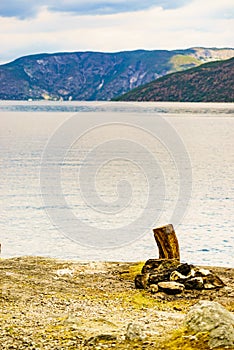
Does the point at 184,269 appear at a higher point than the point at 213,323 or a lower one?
lower

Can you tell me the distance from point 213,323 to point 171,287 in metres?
4.35

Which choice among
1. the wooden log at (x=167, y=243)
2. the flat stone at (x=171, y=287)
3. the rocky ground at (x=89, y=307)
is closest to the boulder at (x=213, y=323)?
the rocky ground at (x=89, y=307)

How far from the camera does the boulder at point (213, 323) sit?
33.4 feet

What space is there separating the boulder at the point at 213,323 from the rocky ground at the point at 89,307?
0.22m

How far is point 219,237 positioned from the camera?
31141 mm

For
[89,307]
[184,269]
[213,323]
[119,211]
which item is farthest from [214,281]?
[119,211]

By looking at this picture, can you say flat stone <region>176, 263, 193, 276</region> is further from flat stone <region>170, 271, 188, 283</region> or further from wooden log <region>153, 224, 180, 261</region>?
wooden log <region>153, 224, 180, 261</region>

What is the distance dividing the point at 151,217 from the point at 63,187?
1463cm

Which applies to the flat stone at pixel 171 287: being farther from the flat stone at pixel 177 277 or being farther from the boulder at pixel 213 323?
the boulder at pixel 213 323

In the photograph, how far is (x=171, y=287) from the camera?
49.0ft

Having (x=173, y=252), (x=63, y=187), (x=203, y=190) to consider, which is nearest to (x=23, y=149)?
(x=63, y=187)

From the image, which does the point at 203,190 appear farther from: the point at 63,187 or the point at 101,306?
the point at 101,306

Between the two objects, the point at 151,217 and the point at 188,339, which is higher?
the point at 188,339

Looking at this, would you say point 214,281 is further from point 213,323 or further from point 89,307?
point 213,323
